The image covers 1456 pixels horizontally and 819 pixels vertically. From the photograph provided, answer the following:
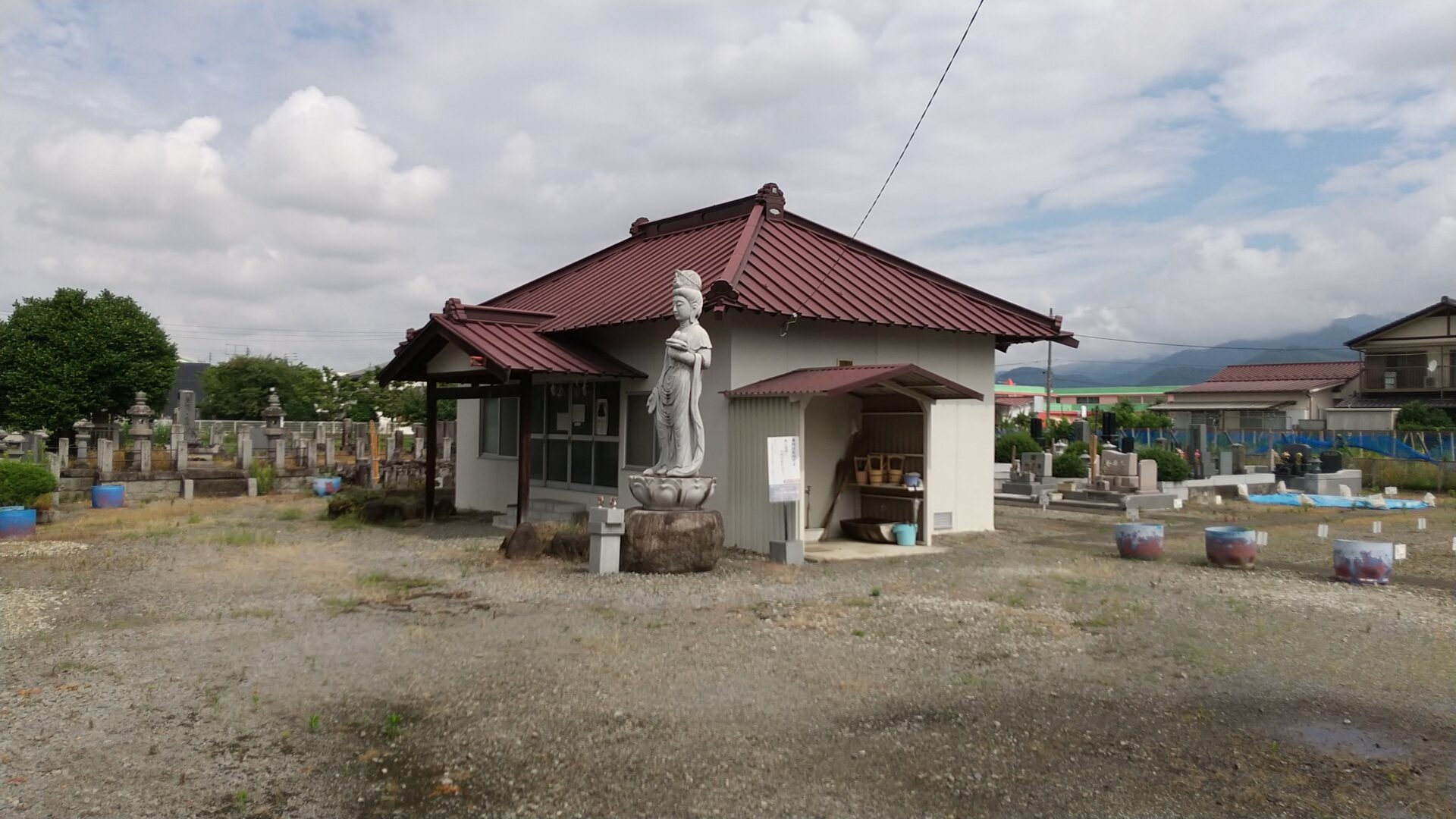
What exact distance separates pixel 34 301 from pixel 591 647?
118 feet

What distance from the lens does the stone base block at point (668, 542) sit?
10.4 meters

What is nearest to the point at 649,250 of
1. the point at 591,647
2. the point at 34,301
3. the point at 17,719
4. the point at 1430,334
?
the point at 591,647

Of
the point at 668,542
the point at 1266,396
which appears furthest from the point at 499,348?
the point at 1266,396

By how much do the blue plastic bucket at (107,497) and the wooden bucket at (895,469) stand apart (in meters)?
14.4

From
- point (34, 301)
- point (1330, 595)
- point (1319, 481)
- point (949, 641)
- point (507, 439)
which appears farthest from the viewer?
point (34, 301)

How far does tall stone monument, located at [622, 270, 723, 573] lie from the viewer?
34.2 ft

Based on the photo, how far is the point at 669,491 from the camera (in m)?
10.9

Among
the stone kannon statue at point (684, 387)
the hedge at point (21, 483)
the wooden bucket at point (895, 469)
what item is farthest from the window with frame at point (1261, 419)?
the hedge at point (21, 483)

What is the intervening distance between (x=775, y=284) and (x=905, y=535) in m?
3.75

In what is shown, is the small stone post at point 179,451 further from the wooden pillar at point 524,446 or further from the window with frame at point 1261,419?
the window with frame at point 1261,419

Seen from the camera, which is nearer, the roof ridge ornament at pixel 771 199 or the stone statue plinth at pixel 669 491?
the stone statue plinth at pixel 669 491

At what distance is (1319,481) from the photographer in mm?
23094

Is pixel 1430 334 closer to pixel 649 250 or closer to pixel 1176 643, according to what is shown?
pixel 649 250

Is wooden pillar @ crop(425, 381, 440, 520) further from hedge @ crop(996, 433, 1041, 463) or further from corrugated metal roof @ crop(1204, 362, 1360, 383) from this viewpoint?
corrugated metal roof @ crop(1204, 362, 1360, 383)
